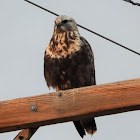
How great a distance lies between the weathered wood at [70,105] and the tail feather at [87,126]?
2.75ft

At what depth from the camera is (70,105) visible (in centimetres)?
269

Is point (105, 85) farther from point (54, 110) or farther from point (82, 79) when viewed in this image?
point (82, 79)

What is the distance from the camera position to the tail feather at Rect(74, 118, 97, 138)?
3.55 m

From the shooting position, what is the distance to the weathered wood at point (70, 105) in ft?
8.55

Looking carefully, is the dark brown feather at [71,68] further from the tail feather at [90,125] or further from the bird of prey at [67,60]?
the tail feather at [90,125]

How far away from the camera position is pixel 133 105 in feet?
8.40

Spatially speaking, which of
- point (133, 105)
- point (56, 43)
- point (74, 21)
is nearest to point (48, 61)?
point (56, 43)

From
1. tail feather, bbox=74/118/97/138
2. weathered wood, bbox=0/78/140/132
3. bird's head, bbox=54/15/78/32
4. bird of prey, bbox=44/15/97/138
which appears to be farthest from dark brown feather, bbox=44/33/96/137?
weathered wood, bbox=0/78/140/132

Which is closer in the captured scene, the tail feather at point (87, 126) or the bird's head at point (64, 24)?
the tail feather at point (87, 126)

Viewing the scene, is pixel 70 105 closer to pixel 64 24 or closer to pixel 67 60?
pixel 67 60

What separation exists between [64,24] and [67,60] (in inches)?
21.9

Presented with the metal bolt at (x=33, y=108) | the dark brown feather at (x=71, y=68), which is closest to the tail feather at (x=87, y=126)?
the dark brown feather at (x=71, y=68)

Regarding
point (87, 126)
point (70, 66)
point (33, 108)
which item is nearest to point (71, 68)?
point (70, 66)

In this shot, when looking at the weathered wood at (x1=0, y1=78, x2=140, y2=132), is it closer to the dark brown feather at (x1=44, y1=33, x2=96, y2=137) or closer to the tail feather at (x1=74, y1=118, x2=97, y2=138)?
the tail feather at (x1=74, y1=118, x2=97, y2=138)
